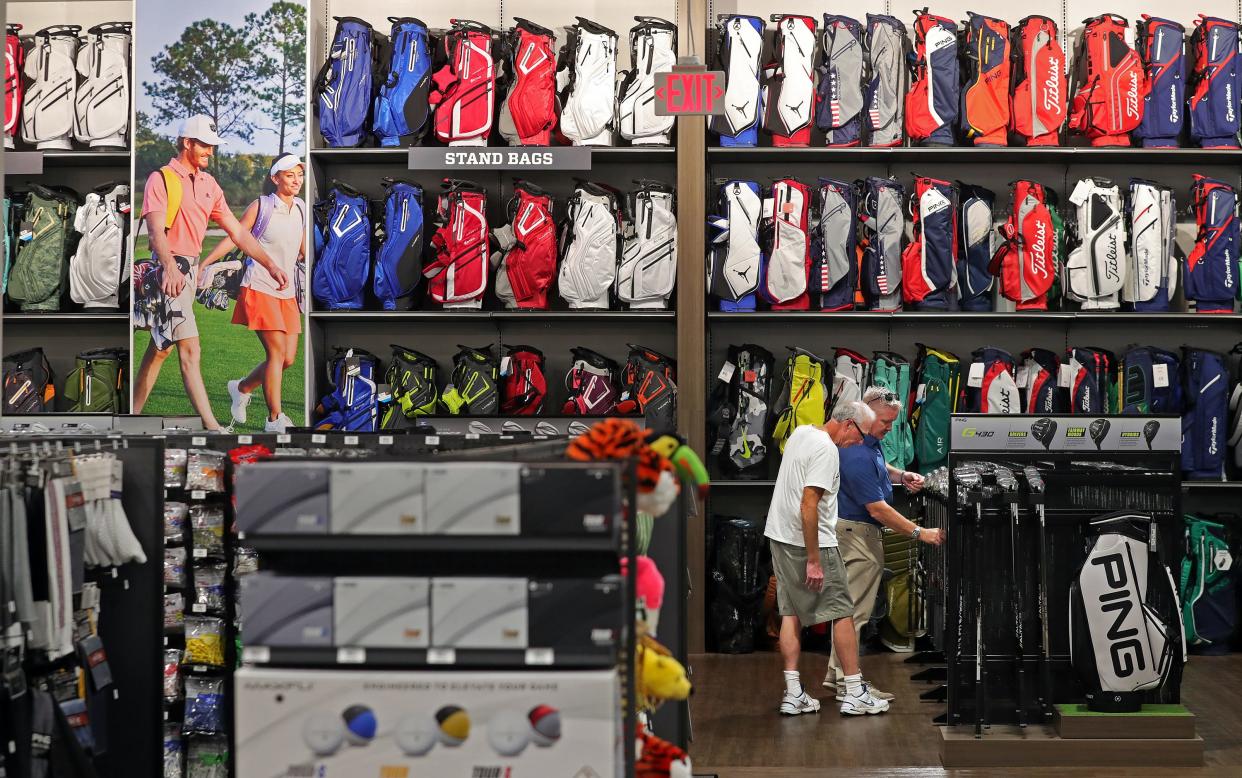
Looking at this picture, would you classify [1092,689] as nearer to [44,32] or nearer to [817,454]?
[817,454]

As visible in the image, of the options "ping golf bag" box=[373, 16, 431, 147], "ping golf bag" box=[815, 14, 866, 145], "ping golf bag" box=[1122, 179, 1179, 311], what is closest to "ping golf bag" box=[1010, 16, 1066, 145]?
"ping golf bag" box=[1122, 179, 1179, 311]

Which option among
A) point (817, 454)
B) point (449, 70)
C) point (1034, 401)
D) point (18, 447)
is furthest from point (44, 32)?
point (1034, 401)

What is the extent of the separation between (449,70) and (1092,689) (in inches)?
185

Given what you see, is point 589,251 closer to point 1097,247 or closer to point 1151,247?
point 1097,247

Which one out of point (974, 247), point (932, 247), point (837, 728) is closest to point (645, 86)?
point (932, 247)

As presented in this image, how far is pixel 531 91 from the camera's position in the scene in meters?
6.98

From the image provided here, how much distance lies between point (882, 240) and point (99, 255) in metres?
4.54

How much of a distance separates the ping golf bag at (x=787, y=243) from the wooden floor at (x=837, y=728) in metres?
2.08

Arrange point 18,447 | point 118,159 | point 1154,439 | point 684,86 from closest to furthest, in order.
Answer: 1. point 18,447
2. point 1154,439
3. point 684,86
4. point 118,159

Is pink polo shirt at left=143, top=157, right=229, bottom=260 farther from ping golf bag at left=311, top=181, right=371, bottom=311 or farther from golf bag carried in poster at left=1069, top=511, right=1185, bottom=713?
golf bag carried in poster at left=1069, top=511, right=1185, bottom=713

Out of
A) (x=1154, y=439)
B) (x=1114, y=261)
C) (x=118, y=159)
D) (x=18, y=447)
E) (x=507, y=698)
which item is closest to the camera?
(x=507, y=698)

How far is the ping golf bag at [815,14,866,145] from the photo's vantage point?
698 centimetres

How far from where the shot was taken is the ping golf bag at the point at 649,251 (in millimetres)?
6934

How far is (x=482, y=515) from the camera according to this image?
240 centimetres
